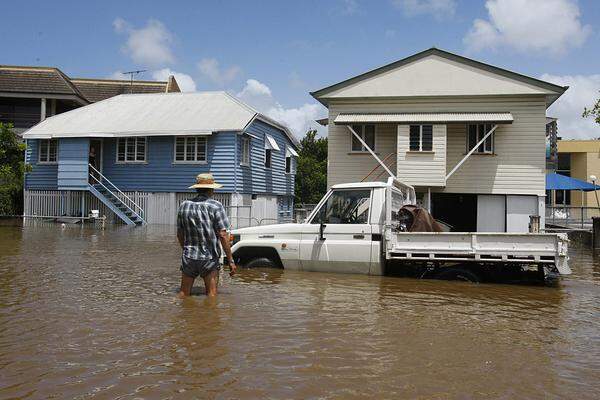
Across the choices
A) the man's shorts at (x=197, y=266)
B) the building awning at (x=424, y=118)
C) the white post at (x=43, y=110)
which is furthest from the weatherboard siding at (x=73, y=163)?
the man's shorts at (x=197, y=266)

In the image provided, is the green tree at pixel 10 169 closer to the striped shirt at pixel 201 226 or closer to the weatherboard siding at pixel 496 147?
the weatherboard siding at pixel 496 147

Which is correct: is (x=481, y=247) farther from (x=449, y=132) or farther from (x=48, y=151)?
(x=48, y=151)

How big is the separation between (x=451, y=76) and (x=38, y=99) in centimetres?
2648

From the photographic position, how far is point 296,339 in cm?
577

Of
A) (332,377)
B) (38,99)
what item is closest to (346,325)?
(332,377)

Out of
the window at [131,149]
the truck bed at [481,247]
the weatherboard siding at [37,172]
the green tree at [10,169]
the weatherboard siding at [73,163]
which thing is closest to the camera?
the truck bed at [481,247]

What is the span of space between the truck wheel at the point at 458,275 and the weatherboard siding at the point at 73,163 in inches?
849

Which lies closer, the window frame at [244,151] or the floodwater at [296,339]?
the floodwater at [296,339]

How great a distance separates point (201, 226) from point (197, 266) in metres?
0.51

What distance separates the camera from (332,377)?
15.1 feet

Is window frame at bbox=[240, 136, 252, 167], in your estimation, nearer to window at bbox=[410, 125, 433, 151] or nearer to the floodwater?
window at bbox=[410, 125, 433, 151]

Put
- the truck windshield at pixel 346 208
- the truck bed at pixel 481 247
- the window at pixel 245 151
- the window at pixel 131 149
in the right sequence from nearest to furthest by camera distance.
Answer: the truck bed at pixel 481 247
the truck windshield at pixel 346 208
the window at pixel 245 151
the window at pixel 131 149

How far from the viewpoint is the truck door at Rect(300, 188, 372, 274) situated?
9531 mm

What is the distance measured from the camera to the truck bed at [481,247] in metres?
8.61
